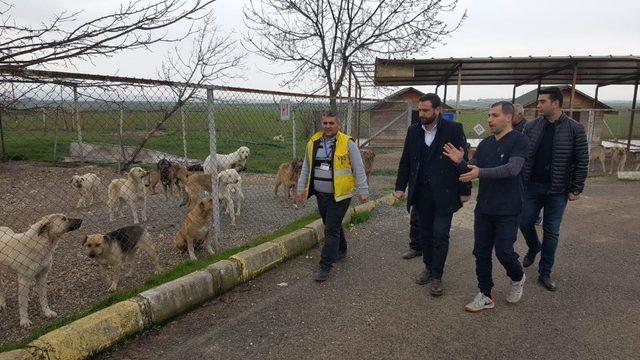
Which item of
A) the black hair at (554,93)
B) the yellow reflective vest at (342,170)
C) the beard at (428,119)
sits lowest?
the yellow reflective vest at (342,170)

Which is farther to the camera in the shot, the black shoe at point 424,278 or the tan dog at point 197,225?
the tan dog at point 197,225

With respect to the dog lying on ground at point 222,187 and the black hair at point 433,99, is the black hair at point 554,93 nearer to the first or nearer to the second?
the black hair at point 433,99

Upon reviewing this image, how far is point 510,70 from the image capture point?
565 inches

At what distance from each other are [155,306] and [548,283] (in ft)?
12.6

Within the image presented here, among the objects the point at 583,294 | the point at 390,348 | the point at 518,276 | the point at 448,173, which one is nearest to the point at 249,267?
the point at 390,348

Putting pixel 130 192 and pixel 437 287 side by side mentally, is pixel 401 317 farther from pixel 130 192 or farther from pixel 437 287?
pixel 130 192

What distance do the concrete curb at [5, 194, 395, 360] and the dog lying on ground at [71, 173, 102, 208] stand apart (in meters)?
4.82

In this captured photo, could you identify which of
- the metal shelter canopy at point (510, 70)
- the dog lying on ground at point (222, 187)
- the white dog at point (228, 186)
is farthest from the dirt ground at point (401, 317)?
the metal shelter canopy at point (510, 70)

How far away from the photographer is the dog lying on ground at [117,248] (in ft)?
13.9

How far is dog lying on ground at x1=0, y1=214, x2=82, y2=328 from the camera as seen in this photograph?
11.5 ft

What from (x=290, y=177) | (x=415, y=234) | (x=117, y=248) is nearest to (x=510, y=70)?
(x=290, y=177)

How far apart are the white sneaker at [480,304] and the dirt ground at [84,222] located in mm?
3245

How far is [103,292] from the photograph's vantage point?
4.25 m

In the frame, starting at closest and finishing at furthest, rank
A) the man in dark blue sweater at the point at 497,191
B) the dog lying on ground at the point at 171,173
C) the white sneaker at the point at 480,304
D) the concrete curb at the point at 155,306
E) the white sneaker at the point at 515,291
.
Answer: the concrete curb at the point at 155,306 < the man in dark blue sweater at the point at 497,191 < the white sneaker at the point at 480,304 < the white sneaker at the point at 515,291 < the dog lying on ground at the point at 171,173
